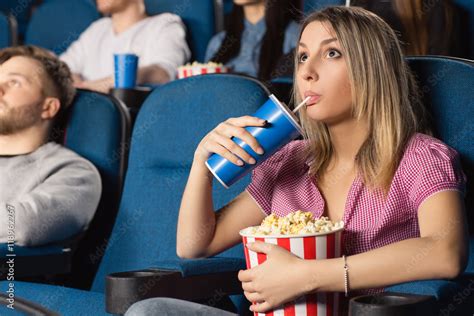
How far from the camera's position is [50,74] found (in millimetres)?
2289

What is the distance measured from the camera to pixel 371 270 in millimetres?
1281

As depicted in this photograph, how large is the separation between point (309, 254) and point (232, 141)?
21 cm

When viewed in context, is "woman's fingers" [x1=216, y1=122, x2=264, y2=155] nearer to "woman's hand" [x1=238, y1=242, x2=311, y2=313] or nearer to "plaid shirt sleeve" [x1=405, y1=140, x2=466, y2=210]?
"woman's hand" [x1=238, y1=242, x2=311, y2=313]

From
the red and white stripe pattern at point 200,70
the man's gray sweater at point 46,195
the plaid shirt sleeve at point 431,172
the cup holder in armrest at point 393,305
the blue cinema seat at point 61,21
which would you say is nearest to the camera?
the cup holder in armrest at point 393,305

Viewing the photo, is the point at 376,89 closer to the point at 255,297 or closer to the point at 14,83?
the point at 255,297

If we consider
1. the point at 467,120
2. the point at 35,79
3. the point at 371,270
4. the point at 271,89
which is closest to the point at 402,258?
the point at 371,270

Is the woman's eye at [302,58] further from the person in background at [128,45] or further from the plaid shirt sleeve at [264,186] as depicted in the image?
the person in background at [128,45]

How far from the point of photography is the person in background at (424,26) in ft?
7.38

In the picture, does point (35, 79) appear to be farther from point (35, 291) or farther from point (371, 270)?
point (371, 270)

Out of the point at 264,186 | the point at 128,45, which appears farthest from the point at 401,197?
the point at 128,45

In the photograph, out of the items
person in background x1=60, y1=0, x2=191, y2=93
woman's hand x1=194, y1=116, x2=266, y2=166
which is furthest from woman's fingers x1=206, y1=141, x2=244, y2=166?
person in background x1=60, y1=0, x2=191, y2=93

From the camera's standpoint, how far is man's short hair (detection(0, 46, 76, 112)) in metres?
2.27

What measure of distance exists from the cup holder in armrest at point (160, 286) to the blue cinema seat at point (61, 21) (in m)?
2.34

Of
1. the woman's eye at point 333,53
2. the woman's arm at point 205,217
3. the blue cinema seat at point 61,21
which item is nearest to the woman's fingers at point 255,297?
the woman's arm at point 205,217
